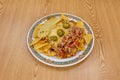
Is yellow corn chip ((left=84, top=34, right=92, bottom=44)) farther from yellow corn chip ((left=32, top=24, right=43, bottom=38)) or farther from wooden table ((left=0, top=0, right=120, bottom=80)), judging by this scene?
yellow corn chip ((left=32, top=24, right=43, bottom=38))

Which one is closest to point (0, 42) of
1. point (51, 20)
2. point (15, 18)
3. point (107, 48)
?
point (15, 18)

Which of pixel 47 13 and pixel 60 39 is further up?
pixel 47 13

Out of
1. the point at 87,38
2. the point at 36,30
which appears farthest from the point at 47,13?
the point at 87,38

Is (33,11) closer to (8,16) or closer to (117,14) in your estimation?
(8,16)

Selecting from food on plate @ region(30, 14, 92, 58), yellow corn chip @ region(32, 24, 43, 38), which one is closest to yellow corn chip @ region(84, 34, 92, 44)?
food on plate @ region(30, 14, 92, 58)

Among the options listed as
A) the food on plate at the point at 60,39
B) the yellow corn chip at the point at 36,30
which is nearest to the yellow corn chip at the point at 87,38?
the food on plate at the point at 60,39

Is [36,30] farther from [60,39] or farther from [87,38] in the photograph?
[87,38]
